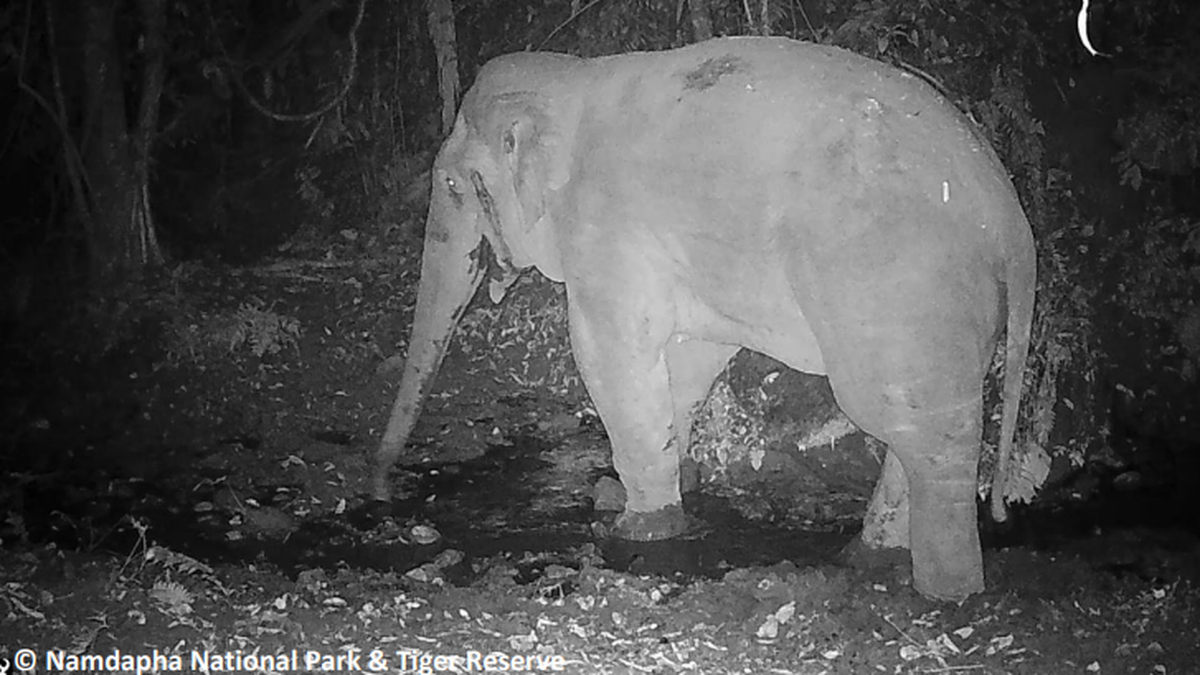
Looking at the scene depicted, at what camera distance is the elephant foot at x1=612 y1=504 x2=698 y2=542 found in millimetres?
4918

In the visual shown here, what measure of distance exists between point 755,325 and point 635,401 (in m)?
0.61

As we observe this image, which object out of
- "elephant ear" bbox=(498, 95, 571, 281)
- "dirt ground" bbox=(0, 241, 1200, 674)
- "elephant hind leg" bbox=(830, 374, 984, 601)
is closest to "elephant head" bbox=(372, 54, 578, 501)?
"elephant ear" bbox=(498, 95, 571, 281)

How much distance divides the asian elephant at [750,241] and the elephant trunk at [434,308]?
1 centimetres

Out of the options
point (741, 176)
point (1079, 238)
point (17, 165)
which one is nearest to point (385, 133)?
point (17, 165)

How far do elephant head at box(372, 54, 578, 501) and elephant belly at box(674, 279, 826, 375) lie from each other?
66 centimetres

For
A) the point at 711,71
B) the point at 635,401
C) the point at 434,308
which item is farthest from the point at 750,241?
the point at 434,308

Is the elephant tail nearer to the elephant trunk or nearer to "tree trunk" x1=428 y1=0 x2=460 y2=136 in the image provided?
the elephant trunk

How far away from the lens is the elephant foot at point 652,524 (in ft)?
16.1

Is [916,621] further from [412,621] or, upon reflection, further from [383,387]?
[383,387]

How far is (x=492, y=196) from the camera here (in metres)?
4.98

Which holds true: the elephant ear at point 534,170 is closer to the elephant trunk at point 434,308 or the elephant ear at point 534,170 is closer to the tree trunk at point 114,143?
the elephant trunk at point 434,308

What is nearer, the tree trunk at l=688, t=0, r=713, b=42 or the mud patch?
the mud patch

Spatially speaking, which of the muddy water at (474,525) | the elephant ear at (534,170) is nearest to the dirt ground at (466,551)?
the muddy water at (474,525)

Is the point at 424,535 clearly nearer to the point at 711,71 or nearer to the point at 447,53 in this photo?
the point at 711,71
